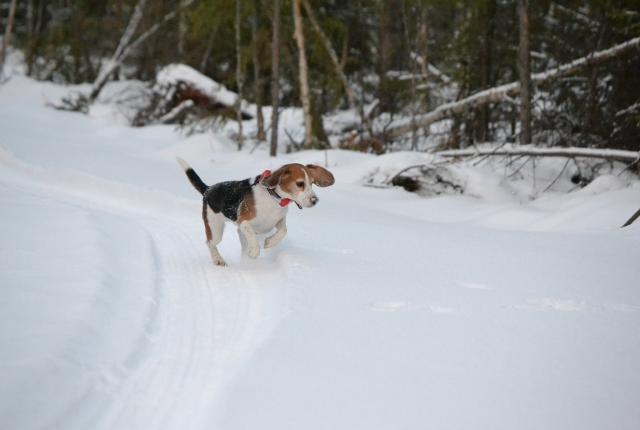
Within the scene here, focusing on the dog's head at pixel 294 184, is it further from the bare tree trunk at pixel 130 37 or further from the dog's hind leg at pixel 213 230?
the bare tree trunk at pixel 130 37

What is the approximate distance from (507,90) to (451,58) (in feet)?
9.10

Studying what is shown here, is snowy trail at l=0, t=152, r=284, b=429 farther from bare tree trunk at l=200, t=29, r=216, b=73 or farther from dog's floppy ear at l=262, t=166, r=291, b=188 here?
bare tree trunk at l=200, t=29, r=216, b=73

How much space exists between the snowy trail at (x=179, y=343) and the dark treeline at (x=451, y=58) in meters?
6.67

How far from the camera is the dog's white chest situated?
5.14m

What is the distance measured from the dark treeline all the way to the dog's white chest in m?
5.99

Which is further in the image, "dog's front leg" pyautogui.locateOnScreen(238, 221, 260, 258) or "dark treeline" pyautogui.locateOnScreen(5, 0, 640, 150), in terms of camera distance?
"dark treeline" pyautogui.locateOnScreen(5, 0, 640, 150)

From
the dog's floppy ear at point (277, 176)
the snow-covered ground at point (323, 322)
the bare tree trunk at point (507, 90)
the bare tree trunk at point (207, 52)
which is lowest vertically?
the snow-covered ground at point (323, 322)

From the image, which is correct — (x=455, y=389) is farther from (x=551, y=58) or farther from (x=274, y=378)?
(x=551, y=58)

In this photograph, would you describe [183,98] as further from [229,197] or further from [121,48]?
[229,197]

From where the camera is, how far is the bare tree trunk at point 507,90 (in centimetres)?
952

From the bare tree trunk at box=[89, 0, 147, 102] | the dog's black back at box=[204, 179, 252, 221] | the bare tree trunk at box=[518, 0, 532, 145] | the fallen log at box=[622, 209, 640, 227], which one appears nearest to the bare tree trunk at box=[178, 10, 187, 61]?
the bare tree trunk at box=[89, 0, 147, 102]

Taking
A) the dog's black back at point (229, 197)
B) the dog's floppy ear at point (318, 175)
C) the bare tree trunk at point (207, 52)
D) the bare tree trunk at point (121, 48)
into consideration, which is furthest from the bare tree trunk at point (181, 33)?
the dog's floppy ear at point (318, 175)

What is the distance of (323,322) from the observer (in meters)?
3.59

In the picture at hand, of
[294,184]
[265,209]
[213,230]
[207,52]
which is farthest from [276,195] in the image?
[207,52]
